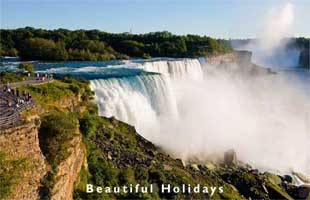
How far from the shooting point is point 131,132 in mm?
24562

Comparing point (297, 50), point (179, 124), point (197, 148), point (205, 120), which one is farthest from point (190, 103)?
point (297, 50)

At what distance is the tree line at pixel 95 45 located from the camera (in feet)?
183

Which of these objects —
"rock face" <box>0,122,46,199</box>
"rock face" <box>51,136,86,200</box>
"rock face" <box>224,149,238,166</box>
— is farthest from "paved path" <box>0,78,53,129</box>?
"rock face" <box>224,149,238,166</box>

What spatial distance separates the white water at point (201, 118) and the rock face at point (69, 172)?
1081 cm

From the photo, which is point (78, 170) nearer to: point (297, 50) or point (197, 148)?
point (197, 148)

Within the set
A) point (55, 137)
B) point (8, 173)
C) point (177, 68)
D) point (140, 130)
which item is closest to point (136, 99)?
point (140, 130)

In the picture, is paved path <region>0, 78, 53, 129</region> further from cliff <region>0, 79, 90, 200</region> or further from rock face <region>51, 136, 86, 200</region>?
rock face <region>51, 136, 86, 200</region>

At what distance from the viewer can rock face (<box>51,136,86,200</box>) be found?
13336 millimetres

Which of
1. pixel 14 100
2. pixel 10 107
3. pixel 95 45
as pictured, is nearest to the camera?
pixel 10 107

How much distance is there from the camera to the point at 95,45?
203 ft

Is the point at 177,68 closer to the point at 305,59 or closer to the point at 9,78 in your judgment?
the point at 9,78

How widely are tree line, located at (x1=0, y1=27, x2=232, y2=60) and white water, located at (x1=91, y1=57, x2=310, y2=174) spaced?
13.3 meters

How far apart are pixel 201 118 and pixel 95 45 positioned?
27818 millimetres

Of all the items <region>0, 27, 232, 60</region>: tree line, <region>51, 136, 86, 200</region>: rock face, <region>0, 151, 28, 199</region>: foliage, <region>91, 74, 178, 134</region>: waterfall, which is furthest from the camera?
<region>0, 27, 232, 60</region>: tree line
